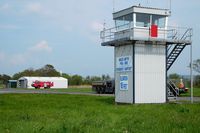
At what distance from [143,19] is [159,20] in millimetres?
1357

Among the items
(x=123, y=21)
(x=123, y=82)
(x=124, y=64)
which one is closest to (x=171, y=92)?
(x=123, y=82)

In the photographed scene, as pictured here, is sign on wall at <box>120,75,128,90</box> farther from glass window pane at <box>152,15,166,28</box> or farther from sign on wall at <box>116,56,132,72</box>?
glass window pane at <box>152,15,166,28</box>

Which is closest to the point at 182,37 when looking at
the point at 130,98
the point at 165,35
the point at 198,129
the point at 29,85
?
the point at 165,35

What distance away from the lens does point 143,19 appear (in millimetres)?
30750

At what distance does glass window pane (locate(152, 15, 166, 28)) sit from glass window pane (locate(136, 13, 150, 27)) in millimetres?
529

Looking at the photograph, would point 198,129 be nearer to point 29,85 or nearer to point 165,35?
point 165,35

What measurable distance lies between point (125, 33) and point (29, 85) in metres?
73.6

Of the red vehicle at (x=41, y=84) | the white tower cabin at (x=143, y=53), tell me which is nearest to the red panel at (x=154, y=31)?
the white tower cabin at (x=143, y=53)

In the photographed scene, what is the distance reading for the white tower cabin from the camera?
29.9 m

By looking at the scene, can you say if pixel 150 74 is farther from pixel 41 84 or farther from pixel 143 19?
pixel 41 84

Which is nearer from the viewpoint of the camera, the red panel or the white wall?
the white wall

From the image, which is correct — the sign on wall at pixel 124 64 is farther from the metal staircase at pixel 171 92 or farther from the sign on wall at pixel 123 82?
the metal staircase at pixel 171 92

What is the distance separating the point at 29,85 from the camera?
101375 millimetres

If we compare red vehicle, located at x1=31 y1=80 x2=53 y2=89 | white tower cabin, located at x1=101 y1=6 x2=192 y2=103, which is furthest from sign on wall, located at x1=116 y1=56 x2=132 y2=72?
red vehicle, located at x1=31 y1=80 x2=53 y2=89
